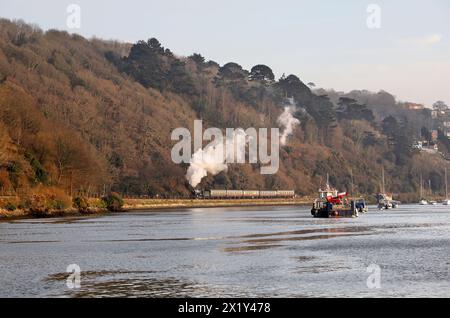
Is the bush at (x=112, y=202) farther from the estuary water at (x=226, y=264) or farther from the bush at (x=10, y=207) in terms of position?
the estuary water at (x=226, y=264)

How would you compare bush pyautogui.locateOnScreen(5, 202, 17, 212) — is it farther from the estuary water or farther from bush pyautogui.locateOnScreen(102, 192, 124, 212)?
bush pyautogui.locateOnScreen(102, 192, 124, 212)

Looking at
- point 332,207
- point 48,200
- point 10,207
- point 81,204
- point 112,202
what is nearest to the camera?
point 10,207

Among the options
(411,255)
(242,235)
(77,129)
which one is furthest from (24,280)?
(77,129)

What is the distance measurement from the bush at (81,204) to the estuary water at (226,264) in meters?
56.0

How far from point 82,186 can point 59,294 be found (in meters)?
115

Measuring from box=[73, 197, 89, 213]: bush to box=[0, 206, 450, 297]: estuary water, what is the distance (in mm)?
56033

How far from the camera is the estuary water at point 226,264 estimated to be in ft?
132

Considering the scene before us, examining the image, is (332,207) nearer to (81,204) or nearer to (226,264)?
(81,204)

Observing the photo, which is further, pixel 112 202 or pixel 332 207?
pixel 112 202

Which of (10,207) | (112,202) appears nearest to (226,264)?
(10,207)

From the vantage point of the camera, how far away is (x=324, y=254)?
58.9 m

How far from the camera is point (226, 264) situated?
5169 centimetres

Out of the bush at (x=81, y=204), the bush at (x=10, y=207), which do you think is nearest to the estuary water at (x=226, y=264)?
the bush at (x=10, y=207)

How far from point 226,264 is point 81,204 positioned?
3666 inches
